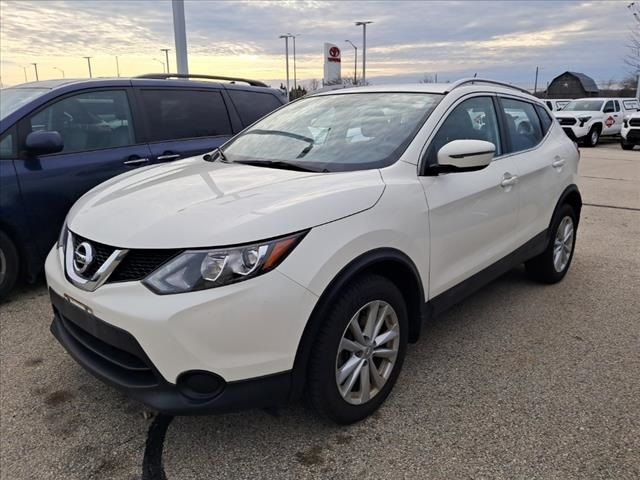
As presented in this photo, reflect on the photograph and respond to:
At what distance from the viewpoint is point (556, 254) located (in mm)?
4496

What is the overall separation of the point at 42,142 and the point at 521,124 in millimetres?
3705

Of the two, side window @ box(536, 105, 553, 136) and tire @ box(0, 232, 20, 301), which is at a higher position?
side window @ box(536, 105, 553, 136)

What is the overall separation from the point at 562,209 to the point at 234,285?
3.45m

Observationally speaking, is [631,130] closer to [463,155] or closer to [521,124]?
[521,124]

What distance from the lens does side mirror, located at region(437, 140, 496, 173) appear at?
2719 mm

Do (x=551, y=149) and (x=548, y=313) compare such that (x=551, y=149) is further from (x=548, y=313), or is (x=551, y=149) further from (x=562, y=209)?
(x=548, y=313)

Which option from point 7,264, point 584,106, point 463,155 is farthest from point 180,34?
point 584,106

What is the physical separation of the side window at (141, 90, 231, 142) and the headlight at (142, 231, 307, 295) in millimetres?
3142

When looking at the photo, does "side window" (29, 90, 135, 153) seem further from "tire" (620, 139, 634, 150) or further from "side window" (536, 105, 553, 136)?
"tire" (620, 139, 634, 150)

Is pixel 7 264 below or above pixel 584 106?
below

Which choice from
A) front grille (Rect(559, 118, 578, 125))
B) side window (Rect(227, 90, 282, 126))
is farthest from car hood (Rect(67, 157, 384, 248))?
front grille (Rect(559, 118, 578, 125))

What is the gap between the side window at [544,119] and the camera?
439 cm

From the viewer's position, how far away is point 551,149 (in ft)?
14.0

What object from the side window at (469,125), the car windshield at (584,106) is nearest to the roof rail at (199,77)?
the side window at (469,125)
